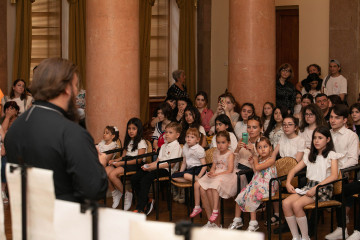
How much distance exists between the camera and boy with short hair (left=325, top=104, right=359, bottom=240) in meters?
6.47

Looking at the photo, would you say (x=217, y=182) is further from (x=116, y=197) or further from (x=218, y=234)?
(x=218, y=234)

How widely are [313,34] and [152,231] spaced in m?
10.2

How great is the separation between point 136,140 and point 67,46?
504 cm

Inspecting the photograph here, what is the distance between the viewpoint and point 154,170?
766 cm

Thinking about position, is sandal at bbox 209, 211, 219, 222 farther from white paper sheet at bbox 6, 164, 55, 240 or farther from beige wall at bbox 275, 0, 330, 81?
beige wall at bbox 275, 0, 330, 81

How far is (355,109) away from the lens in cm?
752

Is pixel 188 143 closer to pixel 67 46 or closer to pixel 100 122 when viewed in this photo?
pixel 100 122

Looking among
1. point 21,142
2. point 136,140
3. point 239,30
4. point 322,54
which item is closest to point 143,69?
point 322,54

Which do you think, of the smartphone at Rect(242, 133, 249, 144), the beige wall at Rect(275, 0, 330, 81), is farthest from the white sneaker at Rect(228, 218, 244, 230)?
the beige wall at Rect(275, 0, 330, 81)

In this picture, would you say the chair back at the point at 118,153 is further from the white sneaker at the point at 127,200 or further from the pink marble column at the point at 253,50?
the pink marble column at the point at 253,50

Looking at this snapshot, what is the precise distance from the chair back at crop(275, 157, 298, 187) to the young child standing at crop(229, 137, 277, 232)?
0.12 meters

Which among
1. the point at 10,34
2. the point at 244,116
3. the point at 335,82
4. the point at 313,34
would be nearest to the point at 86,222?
the point at 244,116

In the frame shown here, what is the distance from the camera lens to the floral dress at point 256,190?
652cm

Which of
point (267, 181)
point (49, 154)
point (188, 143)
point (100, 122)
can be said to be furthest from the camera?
point (100, 122)
